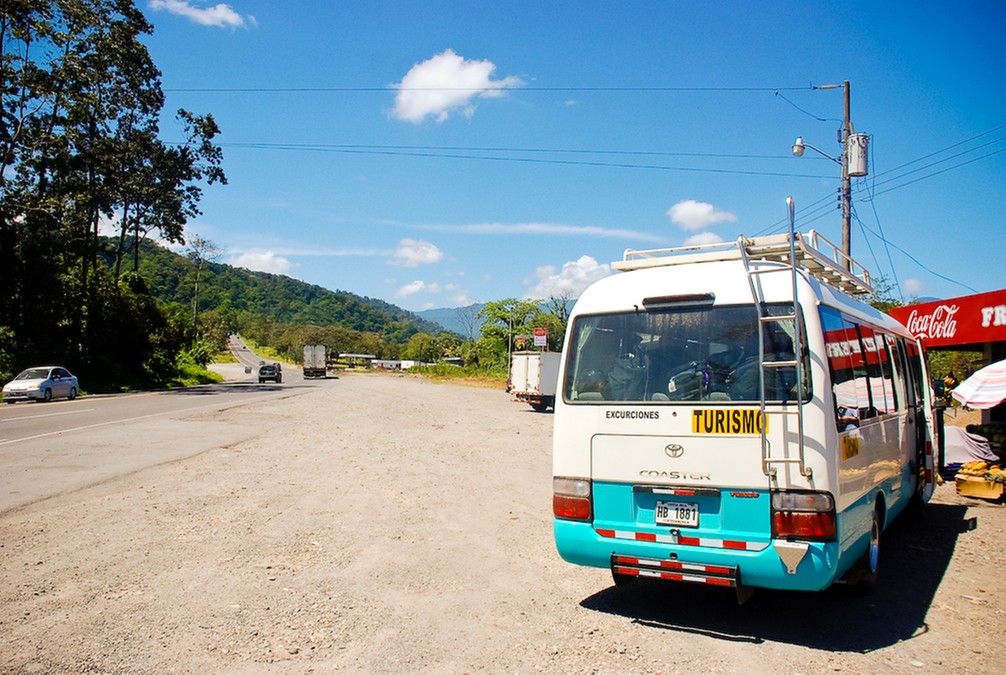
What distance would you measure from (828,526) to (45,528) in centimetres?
806

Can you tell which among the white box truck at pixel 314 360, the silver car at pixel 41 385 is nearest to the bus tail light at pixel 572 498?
the silver car at pixel 41 385

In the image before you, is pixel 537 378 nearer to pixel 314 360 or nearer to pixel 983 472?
pixel 983 472

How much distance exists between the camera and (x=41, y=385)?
3212 cm

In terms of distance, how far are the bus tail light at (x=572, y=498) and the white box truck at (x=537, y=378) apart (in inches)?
1024

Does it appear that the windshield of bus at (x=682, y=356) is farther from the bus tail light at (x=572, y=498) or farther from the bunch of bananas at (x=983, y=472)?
the bunch of bananas at (x=983, y=472)

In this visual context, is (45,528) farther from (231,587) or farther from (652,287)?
(652,287)

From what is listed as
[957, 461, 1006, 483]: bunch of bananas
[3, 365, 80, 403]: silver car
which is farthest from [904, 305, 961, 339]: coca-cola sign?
[3, 365, 80, 403]: silver car

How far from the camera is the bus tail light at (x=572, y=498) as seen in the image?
5.88 meters

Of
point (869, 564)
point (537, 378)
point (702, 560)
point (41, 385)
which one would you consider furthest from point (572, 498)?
point (41, 385)

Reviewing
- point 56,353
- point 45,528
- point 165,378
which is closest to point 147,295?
point 165,378

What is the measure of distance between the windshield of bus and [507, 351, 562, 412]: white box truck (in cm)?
2591

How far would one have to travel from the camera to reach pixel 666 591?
6637 millimetres

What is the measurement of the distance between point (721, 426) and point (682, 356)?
0.65m

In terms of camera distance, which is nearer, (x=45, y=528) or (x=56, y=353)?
(x=45, y=528)
